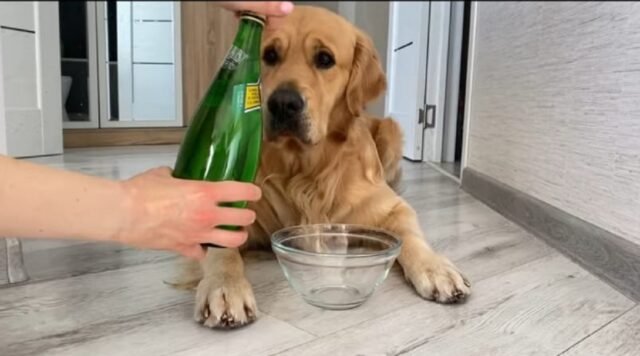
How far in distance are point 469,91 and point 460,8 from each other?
897 millimetres

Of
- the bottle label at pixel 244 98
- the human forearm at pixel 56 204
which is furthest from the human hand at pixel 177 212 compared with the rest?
the bottle label at pixel 244 98

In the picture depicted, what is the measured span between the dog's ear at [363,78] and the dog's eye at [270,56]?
0.19 metres

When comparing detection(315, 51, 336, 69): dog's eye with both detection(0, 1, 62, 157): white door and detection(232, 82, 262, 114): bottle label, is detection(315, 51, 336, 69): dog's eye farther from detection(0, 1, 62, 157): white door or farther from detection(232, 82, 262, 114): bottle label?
detection(0, 1, 62, 157): white door

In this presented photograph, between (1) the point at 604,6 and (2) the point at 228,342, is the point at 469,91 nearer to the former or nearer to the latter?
(1) the point at 604,6

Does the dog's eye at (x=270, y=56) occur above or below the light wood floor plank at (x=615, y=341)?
above

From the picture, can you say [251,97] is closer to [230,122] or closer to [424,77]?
[230,122]

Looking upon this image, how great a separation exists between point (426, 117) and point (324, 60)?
1820 millimetres

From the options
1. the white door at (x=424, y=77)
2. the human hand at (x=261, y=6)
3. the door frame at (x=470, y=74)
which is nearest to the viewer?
the human hand at (x=261, y=6)

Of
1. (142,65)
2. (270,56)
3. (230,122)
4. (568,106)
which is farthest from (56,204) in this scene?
(142,65)

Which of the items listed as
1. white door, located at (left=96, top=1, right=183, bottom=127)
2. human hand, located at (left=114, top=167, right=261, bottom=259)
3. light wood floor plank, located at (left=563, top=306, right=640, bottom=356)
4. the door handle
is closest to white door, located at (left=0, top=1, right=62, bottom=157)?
white door, located at (left=96, top=1, right=183, bottom=127)

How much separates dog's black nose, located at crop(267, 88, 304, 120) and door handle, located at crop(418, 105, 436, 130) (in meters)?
1.94

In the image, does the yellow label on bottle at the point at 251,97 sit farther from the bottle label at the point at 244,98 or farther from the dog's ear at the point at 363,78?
the dog's ear at the point at 363,78

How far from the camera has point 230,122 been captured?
760 mm

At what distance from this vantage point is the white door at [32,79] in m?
2.73
